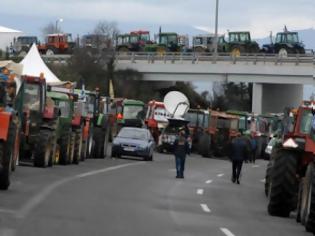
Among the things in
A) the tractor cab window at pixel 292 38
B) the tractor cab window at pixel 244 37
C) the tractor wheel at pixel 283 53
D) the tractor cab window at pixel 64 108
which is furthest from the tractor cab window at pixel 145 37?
the tractor cab window at pixel 64 108

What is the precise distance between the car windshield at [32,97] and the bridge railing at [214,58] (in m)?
51.4

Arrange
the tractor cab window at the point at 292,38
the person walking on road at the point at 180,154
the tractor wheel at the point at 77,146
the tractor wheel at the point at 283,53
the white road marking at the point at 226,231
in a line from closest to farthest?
the white road marking at the point at 226,231 < the person walking on road at the point at 180,154 < the tractor wheel at the point at 77,146 < the tractor wheel at the point at 283,53 < the tractor cab window at the point at 292,38

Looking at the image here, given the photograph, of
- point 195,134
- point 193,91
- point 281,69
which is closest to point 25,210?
point 195,134

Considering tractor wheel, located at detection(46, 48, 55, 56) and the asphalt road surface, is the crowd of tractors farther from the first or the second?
the asphalt road surface

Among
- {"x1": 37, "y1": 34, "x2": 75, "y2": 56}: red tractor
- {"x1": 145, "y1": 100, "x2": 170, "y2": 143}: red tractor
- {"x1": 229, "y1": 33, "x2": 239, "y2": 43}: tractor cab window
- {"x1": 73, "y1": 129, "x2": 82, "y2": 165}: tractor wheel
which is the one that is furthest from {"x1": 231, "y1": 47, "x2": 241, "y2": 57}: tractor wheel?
{"x1": 73, "y1": 129, "x2": 82, "y2": 165}: tractor wheel

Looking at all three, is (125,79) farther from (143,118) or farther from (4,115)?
(4,115)

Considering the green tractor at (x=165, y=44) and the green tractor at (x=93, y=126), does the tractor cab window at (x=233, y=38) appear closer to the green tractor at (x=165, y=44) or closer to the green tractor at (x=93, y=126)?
the green tractor at (x=165, y=44)

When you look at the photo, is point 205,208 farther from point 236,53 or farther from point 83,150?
point 236,53

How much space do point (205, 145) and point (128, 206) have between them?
32470 mm

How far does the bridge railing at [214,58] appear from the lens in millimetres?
77875

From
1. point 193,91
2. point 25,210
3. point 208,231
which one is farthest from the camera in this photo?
point 193,91

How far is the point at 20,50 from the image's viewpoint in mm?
95750

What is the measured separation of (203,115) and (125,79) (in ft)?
118

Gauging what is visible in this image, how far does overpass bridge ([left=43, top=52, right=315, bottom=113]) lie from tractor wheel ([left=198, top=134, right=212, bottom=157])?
2662 cm
